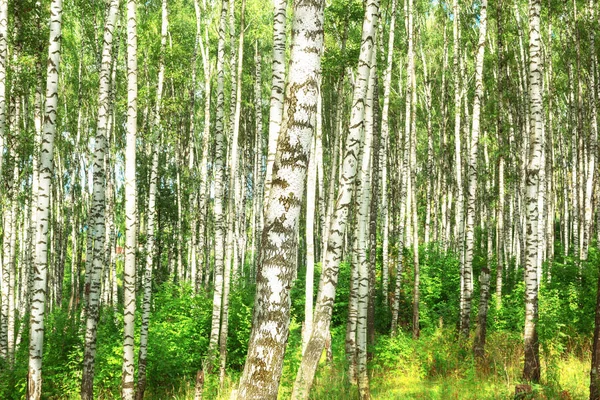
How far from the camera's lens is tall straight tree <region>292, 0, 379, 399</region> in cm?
616

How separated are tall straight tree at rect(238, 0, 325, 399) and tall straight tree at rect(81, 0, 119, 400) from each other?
529 centimetres

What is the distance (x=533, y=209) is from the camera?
7.22 m

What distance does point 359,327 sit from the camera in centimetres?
778

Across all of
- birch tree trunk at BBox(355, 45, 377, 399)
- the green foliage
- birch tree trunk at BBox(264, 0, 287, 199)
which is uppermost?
birch tree trunk at BBox(264, 0, 287, 199)

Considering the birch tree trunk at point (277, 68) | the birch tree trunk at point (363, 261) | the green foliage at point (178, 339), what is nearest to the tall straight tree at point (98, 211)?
the green foliage at point (178, 339)

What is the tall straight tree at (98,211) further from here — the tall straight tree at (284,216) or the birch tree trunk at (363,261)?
the tall straight tree at (284,216)

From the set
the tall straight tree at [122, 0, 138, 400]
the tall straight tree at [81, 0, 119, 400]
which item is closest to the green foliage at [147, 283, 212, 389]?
the tall straight tree at [81, 0, 119, 400]

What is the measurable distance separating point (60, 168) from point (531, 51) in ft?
62.8

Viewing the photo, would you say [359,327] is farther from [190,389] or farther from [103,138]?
[103,138]

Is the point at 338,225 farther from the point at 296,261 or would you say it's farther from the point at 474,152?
the point at 474,152

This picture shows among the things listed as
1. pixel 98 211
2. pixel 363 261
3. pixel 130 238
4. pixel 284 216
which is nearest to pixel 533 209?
pixel 363 261

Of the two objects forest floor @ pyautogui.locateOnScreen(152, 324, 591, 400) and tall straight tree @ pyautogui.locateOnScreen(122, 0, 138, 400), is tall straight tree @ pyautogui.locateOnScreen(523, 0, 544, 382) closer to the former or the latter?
forest floor @ pyautogui.locateOnScreen(152, 324, 591, 400)

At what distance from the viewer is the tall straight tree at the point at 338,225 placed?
6156mm

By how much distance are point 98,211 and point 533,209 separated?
7.18 metres
